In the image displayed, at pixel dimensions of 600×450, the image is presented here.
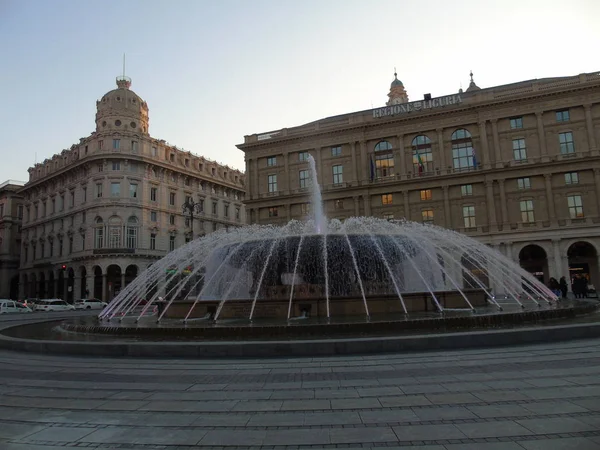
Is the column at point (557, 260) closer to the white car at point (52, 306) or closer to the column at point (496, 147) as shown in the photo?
the column at point (496, 147)

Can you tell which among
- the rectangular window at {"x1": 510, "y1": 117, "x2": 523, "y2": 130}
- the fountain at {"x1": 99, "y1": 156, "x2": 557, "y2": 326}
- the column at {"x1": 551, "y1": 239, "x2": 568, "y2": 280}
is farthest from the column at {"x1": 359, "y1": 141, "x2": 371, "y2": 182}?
the fountain at {"x1": 99, "y1": 156, "x2": 557, "y2": 326}

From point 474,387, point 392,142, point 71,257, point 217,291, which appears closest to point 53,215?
point 71,257

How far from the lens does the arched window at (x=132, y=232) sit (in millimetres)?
57481

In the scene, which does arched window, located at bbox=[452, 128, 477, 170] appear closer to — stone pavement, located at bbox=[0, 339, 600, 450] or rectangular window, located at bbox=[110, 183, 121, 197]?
rectangular window, located at bbox=[110, 183, 121, 197]

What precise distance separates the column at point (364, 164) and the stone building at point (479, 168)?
4.7 inches

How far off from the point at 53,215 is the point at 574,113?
219 ft

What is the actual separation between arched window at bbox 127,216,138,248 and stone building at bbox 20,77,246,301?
123mm

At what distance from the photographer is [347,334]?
422 inches

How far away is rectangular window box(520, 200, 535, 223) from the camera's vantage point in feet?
153

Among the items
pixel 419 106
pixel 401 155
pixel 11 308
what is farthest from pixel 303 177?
A: pixel 11 308

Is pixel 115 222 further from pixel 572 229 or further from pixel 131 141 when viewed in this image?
pixel 572 229

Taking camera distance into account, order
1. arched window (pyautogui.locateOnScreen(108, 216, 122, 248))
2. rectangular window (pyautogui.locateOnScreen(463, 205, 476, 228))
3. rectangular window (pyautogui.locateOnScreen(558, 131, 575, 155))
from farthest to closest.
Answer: arched window (pyautogui.locateOnScreen(108, 216, 122, 248)), rectangular window (pyautogui.locateOnScreen(463, 205, 476, 228)), rectangular window (pyautogui.locateOnScreen(558, 131, 575, 155))

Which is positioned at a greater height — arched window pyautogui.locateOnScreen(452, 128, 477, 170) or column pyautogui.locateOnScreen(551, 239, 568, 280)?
arched window pyautogui.locateOnScreen(452, 128, 477, 170)

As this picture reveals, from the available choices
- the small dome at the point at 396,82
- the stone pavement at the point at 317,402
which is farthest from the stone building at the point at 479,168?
the small dome at the point at 396,82
